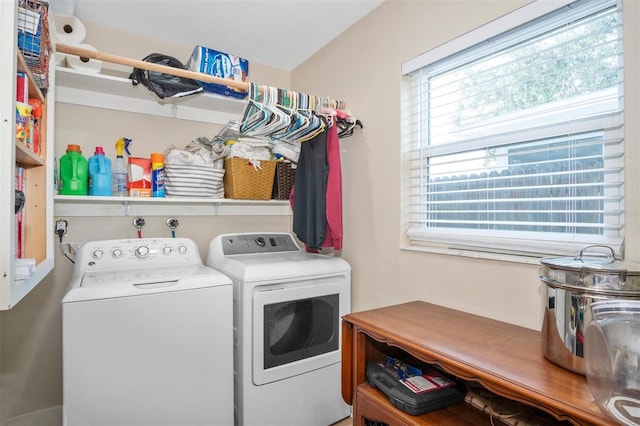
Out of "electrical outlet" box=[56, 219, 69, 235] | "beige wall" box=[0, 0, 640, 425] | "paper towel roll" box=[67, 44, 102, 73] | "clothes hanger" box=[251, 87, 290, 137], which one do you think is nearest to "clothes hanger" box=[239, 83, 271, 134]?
"clothes hanger" box=[251, 87, 290, 137]

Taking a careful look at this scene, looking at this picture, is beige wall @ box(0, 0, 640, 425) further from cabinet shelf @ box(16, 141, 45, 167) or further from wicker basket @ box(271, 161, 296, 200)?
cabinet shelf @ box(16, 141, 45, 167)

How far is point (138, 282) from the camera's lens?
1.64 m

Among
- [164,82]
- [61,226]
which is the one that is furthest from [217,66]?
[61,226]

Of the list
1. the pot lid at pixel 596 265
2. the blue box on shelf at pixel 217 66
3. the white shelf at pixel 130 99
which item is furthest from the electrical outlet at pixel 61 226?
the pot lid at pixel 596 265

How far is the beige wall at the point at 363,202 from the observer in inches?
65.1

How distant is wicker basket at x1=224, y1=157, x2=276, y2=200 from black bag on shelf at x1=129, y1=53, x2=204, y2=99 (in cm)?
48

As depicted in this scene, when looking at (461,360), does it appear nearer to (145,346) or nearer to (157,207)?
(145,346)

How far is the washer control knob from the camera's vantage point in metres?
2.00

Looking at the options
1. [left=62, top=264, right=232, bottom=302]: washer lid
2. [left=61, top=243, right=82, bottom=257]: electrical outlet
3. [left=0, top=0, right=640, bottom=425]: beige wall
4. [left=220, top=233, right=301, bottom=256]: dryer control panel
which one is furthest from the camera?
[left=220, top=233, right=301, bottom=256]: dryer control panel

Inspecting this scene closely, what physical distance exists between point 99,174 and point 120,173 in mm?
174

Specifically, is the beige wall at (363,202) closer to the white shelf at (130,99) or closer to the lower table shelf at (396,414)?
the white shelf at (130,99)

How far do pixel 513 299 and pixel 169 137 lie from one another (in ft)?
7.67

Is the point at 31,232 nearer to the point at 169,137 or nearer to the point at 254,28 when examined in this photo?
the point at 169,137

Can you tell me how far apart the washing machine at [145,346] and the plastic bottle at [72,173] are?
341 mm
